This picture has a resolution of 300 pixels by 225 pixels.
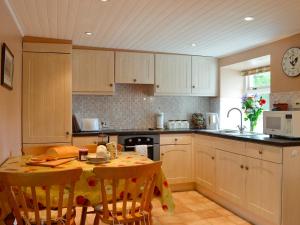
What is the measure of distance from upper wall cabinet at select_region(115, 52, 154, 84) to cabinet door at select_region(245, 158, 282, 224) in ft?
6.88

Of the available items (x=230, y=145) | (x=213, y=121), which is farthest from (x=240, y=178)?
(x=213, y=121)

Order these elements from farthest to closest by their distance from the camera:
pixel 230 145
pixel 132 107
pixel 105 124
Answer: pixel 132 107, pixel 105 124, pixel 230 145

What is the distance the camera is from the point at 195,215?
3.51 metres

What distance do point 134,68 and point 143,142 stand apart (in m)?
1.16

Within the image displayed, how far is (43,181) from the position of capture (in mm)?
1641

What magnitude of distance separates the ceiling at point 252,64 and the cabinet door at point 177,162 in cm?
151

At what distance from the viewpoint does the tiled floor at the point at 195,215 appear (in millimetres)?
3295

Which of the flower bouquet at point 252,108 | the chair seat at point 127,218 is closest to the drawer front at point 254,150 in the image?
the flower bouquet at point 252,108

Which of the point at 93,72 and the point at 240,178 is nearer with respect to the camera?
the point at 240,178

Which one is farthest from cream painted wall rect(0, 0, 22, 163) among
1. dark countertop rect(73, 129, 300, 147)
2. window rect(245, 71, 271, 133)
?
window rect(245, 71, 271, 133)

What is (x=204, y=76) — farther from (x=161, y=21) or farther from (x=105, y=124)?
(x=161, y=21)

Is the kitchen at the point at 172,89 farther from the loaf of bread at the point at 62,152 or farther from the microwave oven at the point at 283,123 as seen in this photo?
the loaf of bread at the point at 62,152

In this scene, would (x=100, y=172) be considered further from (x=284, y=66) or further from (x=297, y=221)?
(x=284, y=66)

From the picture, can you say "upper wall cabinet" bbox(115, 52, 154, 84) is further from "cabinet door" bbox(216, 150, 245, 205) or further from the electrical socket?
"cabinet door" bbox(216, 150, 245, 205)
